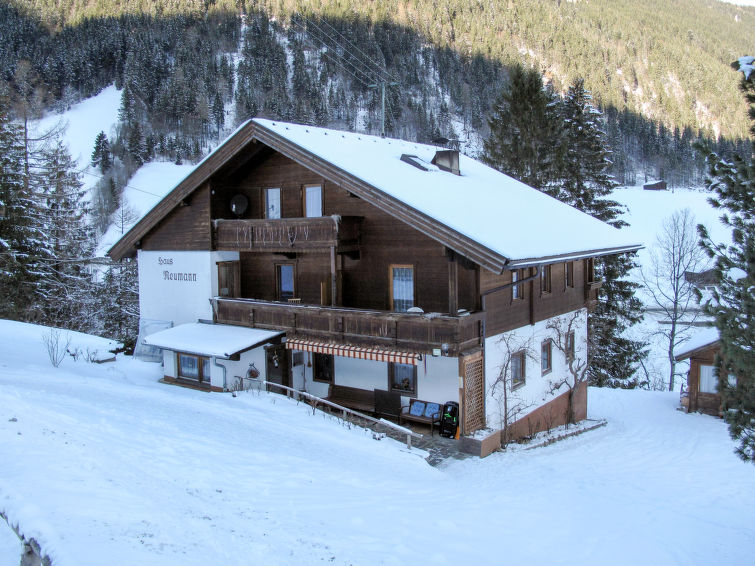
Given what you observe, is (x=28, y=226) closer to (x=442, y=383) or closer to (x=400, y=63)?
→ (x=442, y=383)

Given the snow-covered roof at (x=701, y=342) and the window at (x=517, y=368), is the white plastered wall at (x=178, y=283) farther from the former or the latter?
the snow-covered roof at (x=701, y=342)

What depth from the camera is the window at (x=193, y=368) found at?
2023 cm

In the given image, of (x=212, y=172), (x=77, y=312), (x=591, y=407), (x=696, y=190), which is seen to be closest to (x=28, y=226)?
(x=77, y=312)

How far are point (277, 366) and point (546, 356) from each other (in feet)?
32.3

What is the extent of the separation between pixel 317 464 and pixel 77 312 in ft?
102

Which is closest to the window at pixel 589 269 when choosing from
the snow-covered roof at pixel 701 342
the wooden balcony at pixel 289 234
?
the snow-covered roof at pixel 701 342

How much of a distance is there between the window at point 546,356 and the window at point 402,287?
18.9 ft

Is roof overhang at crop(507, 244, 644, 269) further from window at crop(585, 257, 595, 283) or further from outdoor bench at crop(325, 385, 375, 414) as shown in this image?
outdoor bench at crop(325, 385, 375, 414)

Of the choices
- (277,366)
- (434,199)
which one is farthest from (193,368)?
(434,199)

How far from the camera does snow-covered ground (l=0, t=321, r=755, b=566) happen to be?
29.4 ft

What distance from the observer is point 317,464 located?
12.9m

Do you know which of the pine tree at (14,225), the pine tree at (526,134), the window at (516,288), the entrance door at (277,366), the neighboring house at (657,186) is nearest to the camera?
the window at (516,288)

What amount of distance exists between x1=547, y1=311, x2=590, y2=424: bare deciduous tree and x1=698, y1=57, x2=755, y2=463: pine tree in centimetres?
1142

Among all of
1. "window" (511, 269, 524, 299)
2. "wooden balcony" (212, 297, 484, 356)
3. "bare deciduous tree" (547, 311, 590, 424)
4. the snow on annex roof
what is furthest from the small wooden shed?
"wooden balcony" (212, 297, 484, 356)
